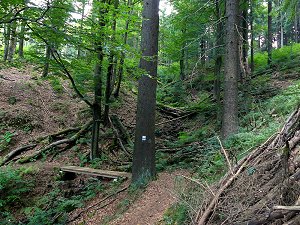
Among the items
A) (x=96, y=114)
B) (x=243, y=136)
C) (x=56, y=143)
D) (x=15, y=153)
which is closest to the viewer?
(x=243, y=136)

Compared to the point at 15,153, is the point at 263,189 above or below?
above

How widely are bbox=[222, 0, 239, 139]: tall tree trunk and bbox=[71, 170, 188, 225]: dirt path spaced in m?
2.03

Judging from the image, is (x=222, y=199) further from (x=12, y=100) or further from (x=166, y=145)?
(x=12, y=100)

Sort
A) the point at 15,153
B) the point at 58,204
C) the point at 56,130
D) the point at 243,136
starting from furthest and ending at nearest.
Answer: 1. the point at 56,130
2. the point at 15,153
3. the point at 58,204
4. the point at 243,136

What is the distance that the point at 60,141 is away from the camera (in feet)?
35.3

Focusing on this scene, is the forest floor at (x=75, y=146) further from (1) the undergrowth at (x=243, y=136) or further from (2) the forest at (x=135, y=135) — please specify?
(1) the undergrowth at (x=243, y=136)

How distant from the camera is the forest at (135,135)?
3584mm

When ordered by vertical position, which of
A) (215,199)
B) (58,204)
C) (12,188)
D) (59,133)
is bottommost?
(58,204)

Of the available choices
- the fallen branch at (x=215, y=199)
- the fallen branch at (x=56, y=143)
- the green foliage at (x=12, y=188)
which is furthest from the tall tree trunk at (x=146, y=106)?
the fallen branch at (x=56, y=143)

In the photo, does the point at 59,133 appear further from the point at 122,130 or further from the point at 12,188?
the point at 12,188

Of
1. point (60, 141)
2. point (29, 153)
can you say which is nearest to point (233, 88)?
point (60, 141)

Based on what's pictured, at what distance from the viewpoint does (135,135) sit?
23.3 ft

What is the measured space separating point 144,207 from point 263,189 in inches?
128

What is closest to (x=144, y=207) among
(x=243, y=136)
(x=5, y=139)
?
(x=243, y=136)
